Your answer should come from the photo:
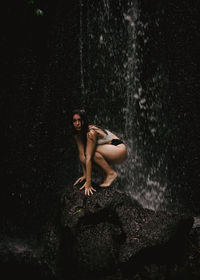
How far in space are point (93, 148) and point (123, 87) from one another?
2.23 metres

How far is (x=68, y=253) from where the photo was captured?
307 centimetres

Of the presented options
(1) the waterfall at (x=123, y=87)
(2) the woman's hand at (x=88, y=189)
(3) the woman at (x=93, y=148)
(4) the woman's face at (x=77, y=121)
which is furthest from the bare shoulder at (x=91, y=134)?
(1) the waterfall at (x=123, y=87)

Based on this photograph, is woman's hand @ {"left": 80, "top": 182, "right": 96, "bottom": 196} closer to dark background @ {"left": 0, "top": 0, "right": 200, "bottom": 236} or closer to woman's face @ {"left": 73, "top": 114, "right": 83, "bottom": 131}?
woman's face @ {"left": 73, "top": 114, "right": 83, "bottom": 131}

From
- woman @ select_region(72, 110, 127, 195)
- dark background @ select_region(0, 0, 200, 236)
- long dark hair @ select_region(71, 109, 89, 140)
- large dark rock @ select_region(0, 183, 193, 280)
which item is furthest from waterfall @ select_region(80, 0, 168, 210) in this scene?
large dark rock @ select_region(0, 183, 193, 280)

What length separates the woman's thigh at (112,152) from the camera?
3.20m

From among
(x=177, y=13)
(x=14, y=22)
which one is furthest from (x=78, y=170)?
(x=177, y=13)

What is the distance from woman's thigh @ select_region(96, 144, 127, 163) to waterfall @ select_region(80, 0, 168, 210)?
6.24 ft

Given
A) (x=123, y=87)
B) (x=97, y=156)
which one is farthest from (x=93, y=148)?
(x=123, y=87)

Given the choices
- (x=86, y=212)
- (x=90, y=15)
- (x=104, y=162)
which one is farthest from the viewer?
(x=90, y=15)

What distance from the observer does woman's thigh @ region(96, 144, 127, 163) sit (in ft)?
10.5

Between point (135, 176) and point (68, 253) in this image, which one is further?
point (135, 176)

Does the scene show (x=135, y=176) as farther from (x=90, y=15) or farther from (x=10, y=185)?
(x=90, y=15)

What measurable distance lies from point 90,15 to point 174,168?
274cm

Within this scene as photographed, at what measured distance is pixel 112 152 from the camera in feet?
10.6
